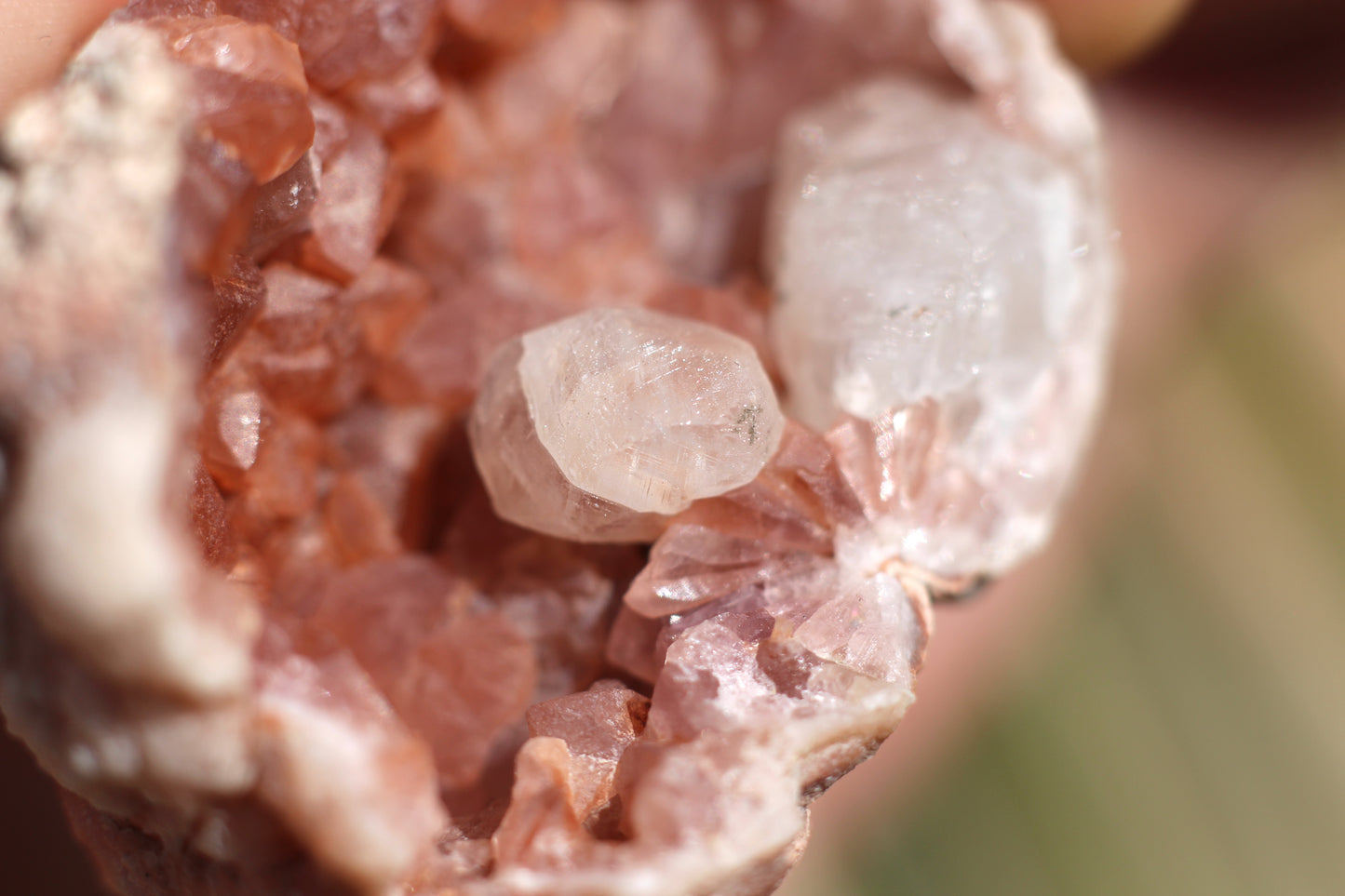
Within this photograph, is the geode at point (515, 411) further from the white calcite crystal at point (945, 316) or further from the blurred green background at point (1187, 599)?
the blurred green background at point (1187, 599)

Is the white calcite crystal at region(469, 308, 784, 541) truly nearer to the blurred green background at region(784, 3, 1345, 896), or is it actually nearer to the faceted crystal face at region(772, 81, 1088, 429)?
the faceted crystal face at region(772, 81, 1088, 429)

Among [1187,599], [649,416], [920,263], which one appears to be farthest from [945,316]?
[1187,599]

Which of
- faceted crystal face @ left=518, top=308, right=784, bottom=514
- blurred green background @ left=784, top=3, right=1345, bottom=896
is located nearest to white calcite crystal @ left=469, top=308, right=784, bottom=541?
faceted crystal face @ left=518, top=308, right=784, bottom=514

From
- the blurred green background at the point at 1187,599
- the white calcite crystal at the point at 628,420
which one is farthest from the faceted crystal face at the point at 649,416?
the blurred green background at the point at 1187,599

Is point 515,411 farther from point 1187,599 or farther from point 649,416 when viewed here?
point 1187,599

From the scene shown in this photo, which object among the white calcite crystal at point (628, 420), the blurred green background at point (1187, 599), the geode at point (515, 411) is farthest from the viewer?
the blurred green background at point (1187, 599)

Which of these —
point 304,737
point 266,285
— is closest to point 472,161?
point 266,285

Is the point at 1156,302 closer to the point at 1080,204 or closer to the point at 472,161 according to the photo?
the point at 1080,204

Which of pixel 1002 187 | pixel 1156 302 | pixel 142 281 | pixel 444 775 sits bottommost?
pixel 1156 302

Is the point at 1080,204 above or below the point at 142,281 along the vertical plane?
below
